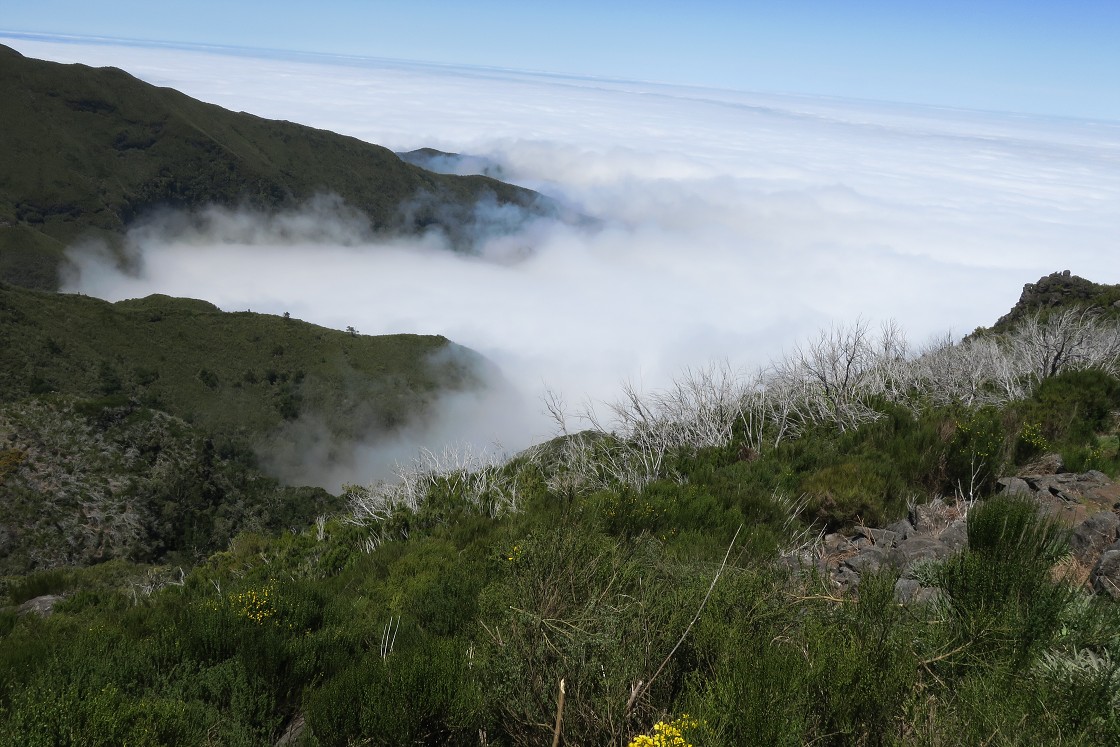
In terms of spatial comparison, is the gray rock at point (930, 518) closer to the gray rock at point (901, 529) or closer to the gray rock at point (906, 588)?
the gray rock at point (901, 529)

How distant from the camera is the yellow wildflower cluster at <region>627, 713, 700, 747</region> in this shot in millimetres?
2219

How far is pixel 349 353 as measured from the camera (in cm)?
8962

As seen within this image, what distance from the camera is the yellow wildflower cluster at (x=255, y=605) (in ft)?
14.3

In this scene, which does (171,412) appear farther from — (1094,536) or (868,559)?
(1094,536)

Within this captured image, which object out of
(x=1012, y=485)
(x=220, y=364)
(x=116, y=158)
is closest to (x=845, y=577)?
(x=1012, y=485)

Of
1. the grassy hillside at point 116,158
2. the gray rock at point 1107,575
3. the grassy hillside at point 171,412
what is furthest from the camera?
the grassy hillside at point 116,158

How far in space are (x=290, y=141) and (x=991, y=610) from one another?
211163 millimetres

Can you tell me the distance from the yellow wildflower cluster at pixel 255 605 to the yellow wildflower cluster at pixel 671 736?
9.67 feet

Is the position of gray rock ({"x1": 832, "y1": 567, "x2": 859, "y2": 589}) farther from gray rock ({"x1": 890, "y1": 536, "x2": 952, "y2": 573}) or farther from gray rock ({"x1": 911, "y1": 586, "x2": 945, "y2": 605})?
gray rock ({"x1": 911, "y1": 586, "x2": 945, "y2": 605})

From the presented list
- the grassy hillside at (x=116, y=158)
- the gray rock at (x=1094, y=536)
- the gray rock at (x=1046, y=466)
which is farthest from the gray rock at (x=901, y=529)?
the grassy hillside at (x=116, y=158)

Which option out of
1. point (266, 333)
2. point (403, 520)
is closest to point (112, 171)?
point (266, 333)

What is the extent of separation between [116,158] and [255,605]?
18616 cm

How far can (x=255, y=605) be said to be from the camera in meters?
4.50

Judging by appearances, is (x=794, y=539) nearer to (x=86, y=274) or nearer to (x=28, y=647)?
(x=28, y=647)
